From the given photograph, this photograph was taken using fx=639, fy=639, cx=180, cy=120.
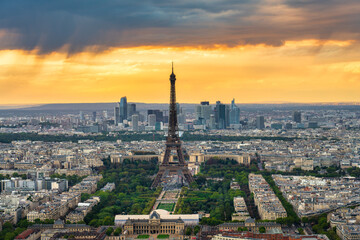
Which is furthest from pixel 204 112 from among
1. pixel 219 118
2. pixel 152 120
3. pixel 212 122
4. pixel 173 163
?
pixel 173 163

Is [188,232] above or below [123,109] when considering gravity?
below

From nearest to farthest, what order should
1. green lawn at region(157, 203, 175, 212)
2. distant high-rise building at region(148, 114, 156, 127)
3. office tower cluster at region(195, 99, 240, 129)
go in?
green lawn at region(157, 203, 175, 212)
office tower cluster at region(195, 99, 240, 129)
distant high-rise building at region(148, 114, 156, 127)

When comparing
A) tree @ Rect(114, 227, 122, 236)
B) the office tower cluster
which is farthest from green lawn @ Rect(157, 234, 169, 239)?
the office tower cluster

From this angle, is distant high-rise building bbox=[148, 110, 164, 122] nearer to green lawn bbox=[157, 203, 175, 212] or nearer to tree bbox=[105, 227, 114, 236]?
green lawn bbox=[157, 203, 175, 212]

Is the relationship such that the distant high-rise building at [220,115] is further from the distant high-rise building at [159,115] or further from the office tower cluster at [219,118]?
the distant high-rise building at [159,115]

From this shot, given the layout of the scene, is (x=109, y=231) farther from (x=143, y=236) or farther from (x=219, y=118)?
(x=219, y=118)

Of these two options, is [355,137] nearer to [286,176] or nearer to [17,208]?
[286,176]

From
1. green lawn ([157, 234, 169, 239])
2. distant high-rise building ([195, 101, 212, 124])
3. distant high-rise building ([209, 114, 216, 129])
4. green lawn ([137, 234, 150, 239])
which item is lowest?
green lawn ([137, 234, 150, 239])

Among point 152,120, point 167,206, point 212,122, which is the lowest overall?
point 167,206

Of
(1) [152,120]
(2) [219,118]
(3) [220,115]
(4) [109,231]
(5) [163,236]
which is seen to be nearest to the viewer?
(4) [109,231]

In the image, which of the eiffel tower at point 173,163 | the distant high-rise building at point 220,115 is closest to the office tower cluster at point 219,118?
the distant high-rise building at point 220,115

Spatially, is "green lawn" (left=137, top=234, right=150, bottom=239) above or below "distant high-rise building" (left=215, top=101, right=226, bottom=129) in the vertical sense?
below
